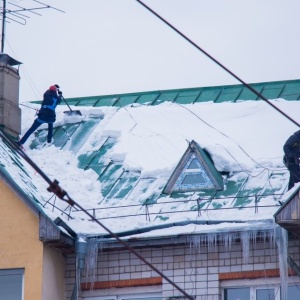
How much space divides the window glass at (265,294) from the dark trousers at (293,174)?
1949mm

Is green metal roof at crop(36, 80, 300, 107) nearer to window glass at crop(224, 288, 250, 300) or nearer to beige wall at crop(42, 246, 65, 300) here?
window glass at crop(224, 288, 250, 300)

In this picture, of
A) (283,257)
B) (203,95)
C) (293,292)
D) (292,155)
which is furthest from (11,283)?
(203,95)

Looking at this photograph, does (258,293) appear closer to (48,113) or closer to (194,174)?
(194,174)

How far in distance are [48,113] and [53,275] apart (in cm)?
523

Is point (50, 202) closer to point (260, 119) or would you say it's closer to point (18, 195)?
point (18, 195)

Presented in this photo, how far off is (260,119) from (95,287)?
5492 mm

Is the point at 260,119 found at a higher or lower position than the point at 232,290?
higher

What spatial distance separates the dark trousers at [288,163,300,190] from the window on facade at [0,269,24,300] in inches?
195

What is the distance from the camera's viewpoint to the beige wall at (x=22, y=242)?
2428cm

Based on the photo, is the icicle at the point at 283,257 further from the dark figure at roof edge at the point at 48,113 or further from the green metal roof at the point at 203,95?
the dark figure at roof edge at the point at 48,113

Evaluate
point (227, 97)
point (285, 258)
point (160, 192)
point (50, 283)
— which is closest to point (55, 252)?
point (50, 283)

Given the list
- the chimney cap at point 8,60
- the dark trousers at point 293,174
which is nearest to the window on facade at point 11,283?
the dark trousers at point 293,174

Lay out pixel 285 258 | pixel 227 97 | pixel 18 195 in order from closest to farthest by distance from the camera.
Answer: pixel 285 258, pixel 18 195, pixel 227 97

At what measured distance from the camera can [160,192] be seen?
25812 millimetres
